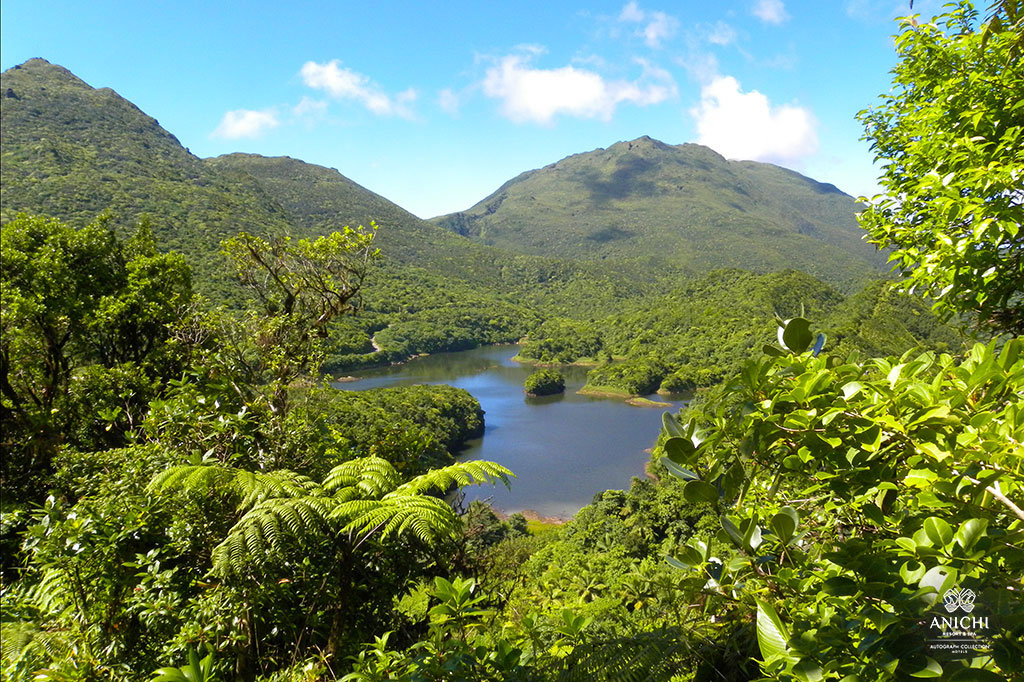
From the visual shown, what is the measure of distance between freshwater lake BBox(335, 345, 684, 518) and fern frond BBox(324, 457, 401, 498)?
16.6m

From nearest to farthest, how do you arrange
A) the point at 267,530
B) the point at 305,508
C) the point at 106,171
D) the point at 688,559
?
the point at 688,559 → the point at 267,530 → the point at 305,508 → the point at 106,171

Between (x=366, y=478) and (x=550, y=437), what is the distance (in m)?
40.1

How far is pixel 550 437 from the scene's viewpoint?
4238 centimetres

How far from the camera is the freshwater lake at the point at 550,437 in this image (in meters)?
32.1

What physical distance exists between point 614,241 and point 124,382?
7386 inches

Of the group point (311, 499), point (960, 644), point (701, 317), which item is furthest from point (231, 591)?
point (701, 317)

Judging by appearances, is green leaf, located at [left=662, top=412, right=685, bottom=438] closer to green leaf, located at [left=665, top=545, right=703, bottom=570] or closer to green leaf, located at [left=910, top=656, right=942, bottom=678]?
green leaf, located at [left=665, top=545, right=703, bottom=570]

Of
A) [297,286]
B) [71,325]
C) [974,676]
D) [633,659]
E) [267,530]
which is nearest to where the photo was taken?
[974,676]

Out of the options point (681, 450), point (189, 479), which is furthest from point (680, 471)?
point (189, 479)

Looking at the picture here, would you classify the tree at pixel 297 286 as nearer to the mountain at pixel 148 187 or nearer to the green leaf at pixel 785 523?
the green leaf at pixel 785 523

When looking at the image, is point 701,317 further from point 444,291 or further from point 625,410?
point 444,291

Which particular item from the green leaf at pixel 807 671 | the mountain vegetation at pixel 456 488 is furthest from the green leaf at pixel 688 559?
the green leaf at pixel 807 671

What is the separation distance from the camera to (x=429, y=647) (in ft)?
5.10

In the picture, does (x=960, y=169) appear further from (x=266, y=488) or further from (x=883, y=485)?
(x=266, y=488)
